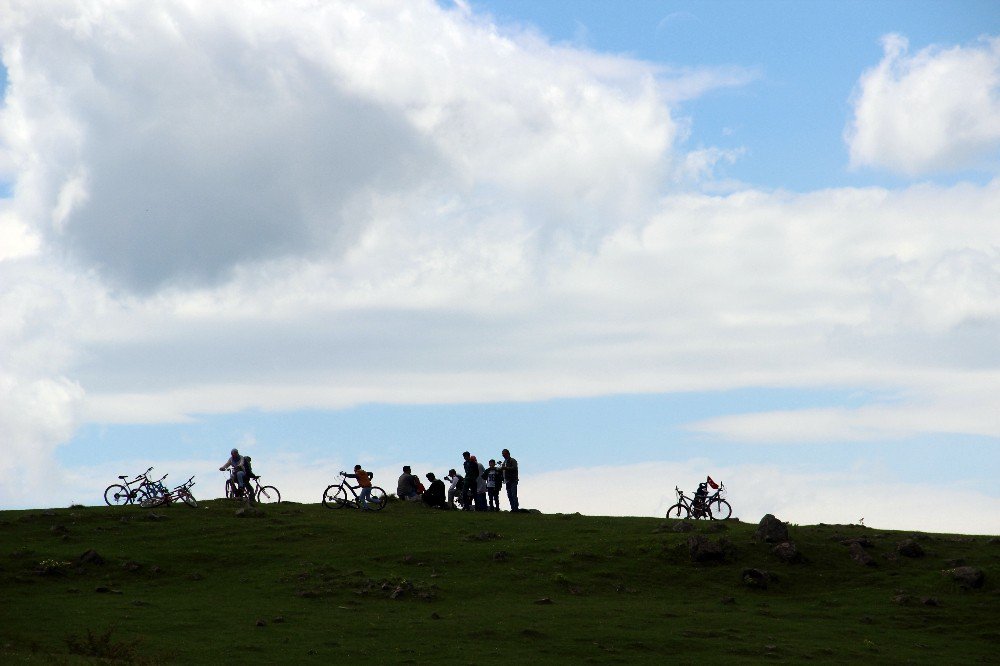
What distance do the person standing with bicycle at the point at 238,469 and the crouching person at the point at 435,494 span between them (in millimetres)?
8459

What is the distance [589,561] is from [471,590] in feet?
18.2

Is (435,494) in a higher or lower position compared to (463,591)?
higher

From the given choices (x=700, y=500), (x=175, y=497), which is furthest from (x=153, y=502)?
(x=700, y=500)

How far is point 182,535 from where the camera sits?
42.8 metres

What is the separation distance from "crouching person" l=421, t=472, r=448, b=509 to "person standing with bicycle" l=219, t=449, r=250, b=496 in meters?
8.46

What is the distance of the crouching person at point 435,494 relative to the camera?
51.6 metres

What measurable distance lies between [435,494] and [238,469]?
9.33m

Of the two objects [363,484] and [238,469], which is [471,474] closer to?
[363,484]

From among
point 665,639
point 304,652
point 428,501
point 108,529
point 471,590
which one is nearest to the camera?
point 304,652

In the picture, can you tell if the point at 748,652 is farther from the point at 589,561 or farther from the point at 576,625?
the point at 589,561

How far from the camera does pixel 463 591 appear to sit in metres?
36.6

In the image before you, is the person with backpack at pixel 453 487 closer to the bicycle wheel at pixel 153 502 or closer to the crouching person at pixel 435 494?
the crouching person at pixel 435 494

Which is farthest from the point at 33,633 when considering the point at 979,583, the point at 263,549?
the point at 979,583

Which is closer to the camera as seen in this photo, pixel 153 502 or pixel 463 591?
pixel 463 591
